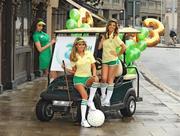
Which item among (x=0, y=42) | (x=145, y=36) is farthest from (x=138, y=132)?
(x=0, y=42)

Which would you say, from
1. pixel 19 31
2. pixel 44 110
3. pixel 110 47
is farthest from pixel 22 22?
pixel 44 110

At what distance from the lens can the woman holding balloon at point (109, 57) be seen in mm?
9953

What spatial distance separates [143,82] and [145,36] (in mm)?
7302

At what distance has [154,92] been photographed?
1544cm

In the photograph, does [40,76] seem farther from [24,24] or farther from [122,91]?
[122,91]

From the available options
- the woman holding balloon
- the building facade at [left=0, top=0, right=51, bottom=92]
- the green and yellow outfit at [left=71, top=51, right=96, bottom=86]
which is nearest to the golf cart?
the woman holding balloon

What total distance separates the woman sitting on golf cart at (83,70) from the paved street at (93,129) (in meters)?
0.42

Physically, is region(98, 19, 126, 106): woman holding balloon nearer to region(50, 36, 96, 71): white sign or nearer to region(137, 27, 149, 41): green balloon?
region(50, 36, 96, 71): white sign

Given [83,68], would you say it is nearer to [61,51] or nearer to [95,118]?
[95,118]

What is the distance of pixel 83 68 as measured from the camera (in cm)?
935

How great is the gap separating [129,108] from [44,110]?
5.63 ft

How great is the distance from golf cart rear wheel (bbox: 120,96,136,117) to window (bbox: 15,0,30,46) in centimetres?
562

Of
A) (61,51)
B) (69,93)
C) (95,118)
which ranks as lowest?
(95,118)

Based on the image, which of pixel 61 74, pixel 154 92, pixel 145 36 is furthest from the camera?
pixel 154 92
